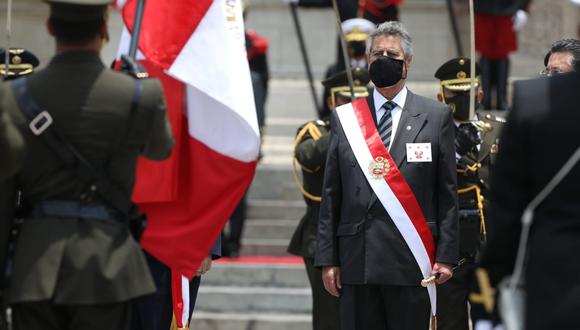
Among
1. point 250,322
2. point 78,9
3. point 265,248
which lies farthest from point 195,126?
point 265,248

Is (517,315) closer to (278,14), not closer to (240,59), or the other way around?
(240,59)

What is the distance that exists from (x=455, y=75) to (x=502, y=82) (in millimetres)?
5354

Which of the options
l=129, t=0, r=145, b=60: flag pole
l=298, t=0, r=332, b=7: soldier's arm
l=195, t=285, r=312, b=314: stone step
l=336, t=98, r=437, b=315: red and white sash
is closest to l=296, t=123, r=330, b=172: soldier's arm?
l=336, t=98, r=437, b=315: red and white sash

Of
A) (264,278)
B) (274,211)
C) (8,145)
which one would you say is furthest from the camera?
(274,211)

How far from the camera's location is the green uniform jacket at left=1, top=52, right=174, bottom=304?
5.24m

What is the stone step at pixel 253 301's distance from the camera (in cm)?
1061

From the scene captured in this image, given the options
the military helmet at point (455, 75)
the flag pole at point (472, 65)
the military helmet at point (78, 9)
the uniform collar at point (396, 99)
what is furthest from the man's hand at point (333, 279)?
the military helmet at point (78, 9)

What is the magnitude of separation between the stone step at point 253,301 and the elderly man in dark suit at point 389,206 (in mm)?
3672

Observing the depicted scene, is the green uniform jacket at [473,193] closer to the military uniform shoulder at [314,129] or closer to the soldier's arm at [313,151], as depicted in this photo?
the soldier's arm at [313,151]

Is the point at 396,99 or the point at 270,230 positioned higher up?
the point at 396,99

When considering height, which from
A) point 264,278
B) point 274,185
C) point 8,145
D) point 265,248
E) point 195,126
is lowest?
point 265,248

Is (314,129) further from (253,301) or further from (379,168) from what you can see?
(253,301)

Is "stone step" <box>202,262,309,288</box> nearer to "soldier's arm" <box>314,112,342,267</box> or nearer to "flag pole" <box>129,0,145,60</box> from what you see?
"soldier's arm" <box>314,112,342,267</box>

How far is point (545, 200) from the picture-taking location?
186 inches
